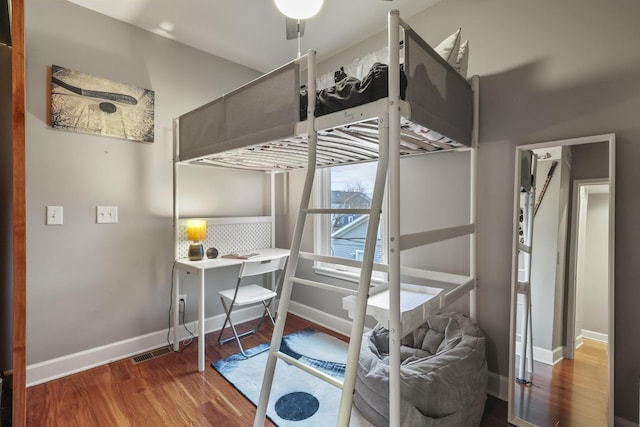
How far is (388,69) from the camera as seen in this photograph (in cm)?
117

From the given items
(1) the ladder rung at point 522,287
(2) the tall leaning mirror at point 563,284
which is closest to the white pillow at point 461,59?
(2) the tall leaning mirror at point 563,284

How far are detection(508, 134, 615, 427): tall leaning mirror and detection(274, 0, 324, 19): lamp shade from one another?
1407 millimetres

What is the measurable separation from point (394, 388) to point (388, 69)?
125cm

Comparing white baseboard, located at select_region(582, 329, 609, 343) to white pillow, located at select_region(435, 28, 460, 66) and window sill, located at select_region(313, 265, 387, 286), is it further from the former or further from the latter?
white pillow, located at select_region(435, 28, 460, 66)

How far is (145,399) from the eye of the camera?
1.85 metres

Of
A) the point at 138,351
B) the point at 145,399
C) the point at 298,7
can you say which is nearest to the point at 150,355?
the point at 138,351

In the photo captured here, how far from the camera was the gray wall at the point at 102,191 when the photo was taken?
2.00 metres

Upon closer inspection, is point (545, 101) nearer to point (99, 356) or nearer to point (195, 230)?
point (195, 230)

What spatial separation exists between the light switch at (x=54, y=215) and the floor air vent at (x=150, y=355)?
118 centimetres

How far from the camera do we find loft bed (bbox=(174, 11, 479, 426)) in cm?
114

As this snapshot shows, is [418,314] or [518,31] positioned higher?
[518,31]

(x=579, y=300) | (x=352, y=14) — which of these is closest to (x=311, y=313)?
(x=579, y=300)

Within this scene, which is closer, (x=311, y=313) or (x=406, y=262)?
(x=406, y=262)

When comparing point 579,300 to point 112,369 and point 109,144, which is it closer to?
point 112,369
